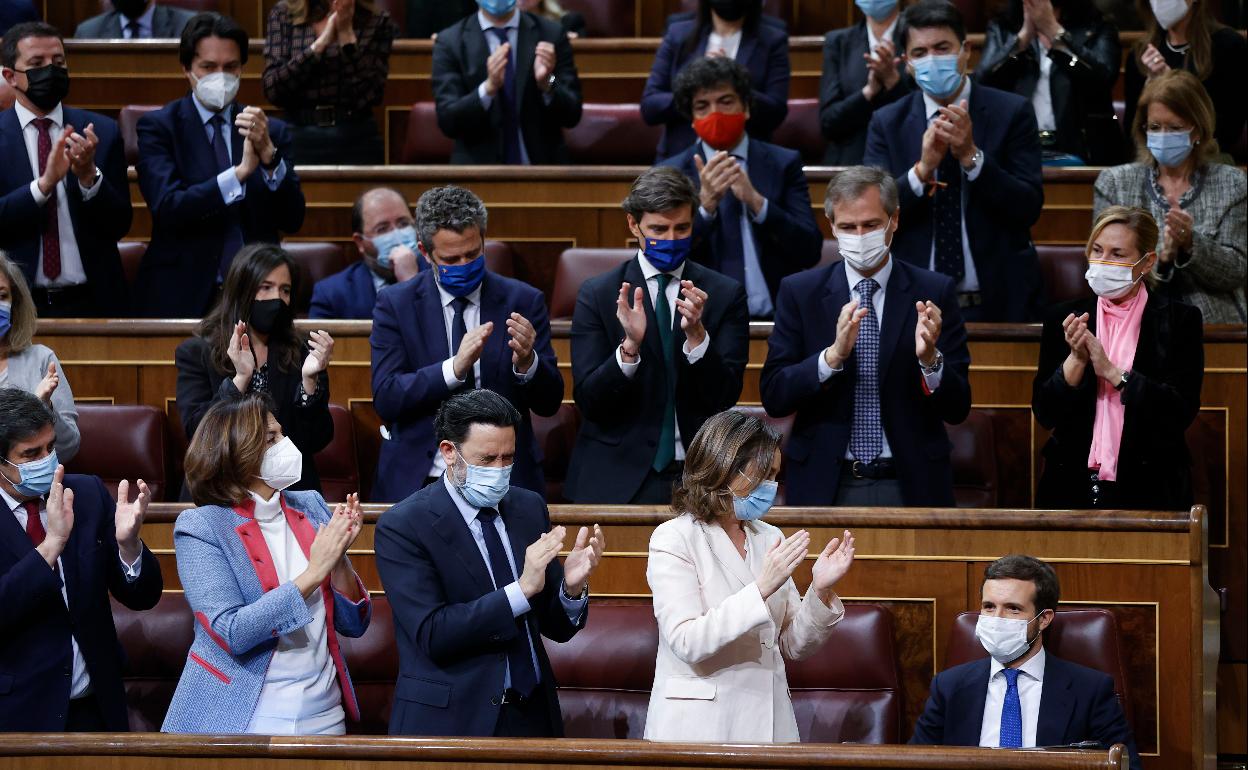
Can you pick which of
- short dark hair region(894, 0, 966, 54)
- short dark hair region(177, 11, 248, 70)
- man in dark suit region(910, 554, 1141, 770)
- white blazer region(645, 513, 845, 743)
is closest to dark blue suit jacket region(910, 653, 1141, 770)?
man in dark suit region(910, 554, 1141, 770)

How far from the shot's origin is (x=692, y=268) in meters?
3.36

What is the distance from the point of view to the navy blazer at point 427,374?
322cm

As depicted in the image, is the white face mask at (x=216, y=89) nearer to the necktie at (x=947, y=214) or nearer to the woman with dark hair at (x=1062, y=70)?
the necktie at (x=947, y=214)

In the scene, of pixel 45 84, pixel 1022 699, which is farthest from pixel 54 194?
pixel 1022 699

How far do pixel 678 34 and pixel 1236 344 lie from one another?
1738 millimetres

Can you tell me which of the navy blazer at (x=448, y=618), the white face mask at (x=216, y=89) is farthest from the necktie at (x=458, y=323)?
the white face mask at (x=216, y=89)

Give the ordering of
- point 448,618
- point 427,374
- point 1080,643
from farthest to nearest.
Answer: point 427,374 → point 1080,643 → point 448,618

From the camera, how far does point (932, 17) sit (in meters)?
3.94

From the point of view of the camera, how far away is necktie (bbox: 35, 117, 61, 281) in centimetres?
398

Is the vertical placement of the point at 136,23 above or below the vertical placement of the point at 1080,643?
above

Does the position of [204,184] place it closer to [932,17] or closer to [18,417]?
[18,417]

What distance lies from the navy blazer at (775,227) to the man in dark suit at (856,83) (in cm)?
56

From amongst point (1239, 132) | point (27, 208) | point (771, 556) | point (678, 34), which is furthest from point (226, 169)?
point (1239, 132)

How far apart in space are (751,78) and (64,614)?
7.90 ft
